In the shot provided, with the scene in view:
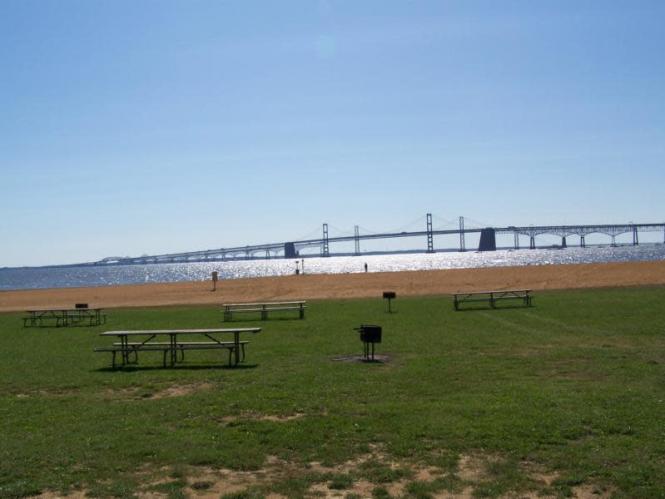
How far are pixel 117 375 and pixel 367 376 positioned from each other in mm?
4591

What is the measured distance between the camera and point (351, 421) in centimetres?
836

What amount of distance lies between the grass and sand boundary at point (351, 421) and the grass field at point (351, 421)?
0.09ft

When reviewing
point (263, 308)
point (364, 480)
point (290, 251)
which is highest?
point (290, 251)

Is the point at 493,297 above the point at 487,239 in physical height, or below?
below

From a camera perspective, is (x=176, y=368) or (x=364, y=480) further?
(x=176, y=368)

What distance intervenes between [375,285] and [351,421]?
34978 mm

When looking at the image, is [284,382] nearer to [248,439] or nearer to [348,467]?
[248,439]

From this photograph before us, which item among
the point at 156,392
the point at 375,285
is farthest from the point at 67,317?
the point at 375,285

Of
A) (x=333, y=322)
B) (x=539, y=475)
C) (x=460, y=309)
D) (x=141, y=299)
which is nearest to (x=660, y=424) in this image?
(x=539, y=475)

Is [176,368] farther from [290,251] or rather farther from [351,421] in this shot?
[290,251]

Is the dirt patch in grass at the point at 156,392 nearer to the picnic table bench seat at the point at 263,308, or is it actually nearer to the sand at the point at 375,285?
the picnic table bench seat at the point at 263,308

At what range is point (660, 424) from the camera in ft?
25.3

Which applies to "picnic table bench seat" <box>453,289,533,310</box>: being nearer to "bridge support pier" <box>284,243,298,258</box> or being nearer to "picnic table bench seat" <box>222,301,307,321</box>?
"picnic table bench seat" <box>222,301,307,321</box>

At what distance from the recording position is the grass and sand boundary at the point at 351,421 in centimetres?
628
